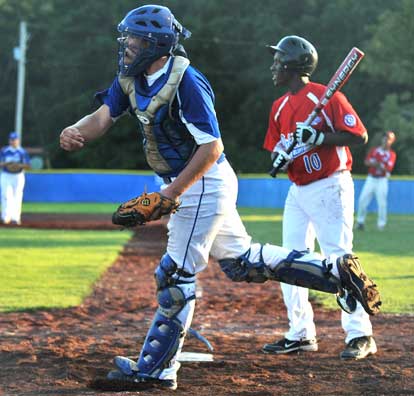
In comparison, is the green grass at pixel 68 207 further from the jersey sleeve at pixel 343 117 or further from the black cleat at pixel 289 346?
the jersey sleeve at pixel 343 117

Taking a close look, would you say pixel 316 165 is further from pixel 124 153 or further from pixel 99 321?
pixel 124 153

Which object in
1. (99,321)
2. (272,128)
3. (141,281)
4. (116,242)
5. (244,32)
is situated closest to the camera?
(272,128)

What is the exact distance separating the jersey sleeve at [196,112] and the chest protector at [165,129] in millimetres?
65

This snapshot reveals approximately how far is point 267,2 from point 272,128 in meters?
55.3

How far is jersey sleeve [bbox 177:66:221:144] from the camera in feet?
17.5

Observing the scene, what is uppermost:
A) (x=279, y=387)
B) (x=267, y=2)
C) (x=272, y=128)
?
(x=267, y=2)

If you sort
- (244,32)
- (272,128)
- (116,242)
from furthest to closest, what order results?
(244,32) → (116,242) → (272,128)

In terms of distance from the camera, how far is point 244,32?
5903cm

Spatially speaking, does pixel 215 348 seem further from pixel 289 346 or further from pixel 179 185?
pixel 179 185

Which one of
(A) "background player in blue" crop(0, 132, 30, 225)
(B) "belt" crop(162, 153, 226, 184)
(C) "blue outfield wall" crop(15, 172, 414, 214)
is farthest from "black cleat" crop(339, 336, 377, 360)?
(C) "blue outfield wall" crop(15, 172, 414, 214)

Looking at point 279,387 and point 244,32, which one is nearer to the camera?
point 279,387

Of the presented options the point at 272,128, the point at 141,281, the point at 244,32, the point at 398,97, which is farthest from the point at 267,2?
the point at 272,128

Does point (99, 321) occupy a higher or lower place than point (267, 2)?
lower

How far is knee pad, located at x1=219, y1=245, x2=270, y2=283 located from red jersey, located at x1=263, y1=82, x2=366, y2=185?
4.08 ft
